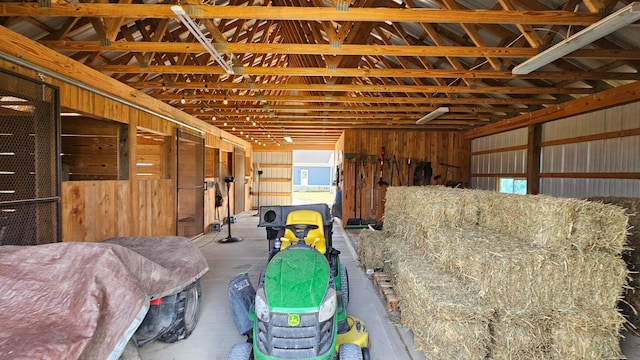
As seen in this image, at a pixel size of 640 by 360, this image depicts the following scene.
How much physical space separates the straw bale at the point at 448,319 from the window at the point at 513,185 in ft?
18.3

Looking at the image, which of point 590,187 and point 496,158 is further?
point 496,158

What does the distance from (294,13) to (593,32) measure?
2.58 metres

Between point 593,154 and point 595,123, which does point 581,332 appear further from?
point 595,123

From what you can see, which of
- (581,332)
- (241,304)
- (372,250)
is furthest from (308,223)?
(581,332)

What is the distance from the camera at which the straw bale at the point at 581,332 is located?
2328mm

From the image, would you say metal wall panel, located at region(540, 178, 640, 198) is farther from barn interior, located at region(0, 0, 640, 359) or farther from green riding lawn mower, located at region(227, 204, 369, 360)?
green riding lawn mower, located at region(227, 204, 369, 360)

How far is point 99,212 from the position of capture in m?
4.14

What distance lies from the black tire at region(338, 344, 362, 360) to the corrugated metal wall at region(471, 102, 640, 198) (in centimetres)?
488

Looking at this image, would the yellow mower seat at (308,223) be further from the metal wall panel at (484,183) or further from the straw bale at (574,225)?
the metal wall panel at (484,183)

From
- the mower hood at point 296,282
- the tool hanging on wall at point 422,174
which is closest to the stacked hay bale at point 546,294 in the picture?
the mower hood at point 296,282

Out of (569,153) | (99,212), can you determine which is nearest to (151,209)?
(99,212)

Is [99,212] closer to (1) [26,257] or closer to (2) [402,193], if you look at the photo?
(1) [26,257]

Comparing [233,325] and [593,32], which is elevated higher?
[593,32]

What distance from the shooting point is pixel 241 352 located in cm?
231
